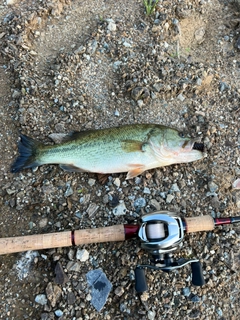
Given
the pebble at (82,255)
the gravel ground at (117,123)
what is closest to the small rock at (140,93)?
the gravel ground at (117,123)

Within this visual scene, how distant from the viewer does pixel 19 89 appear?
447 cm

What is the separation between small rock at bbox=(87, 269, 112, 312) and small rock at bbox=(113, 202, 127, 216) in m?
0.68

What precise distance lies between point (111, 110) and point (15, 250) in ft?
7.21

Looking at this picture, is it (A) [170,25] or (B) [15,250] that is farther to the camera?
(A) [170,25]

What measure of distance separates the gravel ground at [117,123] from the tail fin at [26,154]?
0.16m

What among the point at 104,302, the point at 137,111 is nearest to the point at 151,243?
the point at 104,302

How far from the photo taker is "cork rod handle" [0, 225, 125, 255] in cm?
331

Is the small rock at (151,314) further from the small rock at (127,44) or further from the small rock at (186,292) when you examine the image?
the small rock at (127,44)

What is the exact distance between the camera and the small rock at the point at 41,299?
133 inches

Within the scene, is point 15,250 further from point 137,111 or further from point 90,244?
point 137,111

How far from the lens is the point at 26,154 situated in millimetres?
3889

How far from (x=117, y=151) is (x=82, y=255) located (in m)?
1.26

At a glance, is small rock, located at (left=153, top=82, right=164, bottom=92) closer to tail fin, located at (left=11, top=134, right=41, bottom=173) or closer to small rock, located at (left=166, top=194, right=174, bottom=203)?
small rock, located at (left=166, top=194, right=174, bottom=203)

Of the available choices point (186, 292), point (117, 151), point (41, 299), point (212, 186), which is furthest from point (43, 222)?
point (212, 186)
